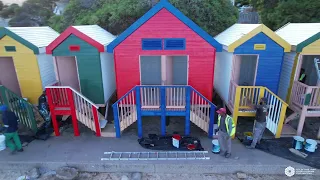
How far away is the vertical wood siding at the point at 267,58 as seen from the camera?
797cm

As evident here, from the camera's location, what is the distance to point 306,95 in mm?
7562

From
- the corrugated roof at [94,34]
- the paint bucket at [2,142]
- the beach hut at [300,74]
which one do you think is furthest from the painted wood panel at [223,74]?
the paint bucket at [2,142]

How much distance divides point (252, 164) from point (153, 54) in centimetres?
536

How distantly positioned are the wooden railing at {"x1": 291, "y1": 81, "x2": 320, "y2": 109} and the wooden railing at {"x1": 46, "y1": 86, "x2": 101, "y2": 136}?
316 inches

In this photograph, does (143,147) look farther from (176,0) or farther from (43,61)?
(176,0)

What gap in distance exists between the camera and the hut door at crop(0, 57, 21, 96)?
30.6 feet

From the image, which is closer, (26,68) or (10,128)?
(10,128)

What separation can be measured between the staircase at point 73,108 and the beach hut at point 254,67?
5.32 m

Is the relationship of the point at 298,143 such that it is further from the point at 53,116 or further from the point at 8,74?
the point at 8,74

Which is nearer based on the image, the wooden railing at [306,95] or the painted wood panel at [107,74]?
the wooden railing at [306,95]

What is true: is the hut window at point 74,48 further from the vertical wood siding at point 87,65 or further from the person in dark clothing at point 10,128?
the person in dark clothing at point 10,128

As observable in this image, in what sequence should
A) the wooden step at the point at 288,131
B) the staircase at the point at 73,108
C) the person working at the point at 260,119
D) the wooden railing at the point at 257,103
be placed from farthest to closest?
the wooden step at the point at 288,131, the staircase at the point at 73,108, the wooden railing at the point at 257,103, the person working at the point at 260,119

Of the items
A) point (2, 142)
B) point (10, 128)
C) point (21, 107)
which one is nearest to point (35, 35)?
point (21, 107)

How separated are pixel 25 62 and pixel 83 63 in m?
2.49
